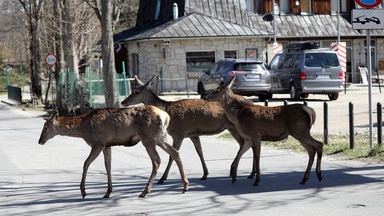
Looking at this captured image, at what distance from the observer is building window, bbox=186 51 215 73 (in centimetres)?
3778

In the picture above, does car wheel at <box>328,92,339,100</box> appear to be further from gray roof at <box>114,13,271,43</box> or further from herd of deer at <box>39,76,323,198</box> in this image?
herd of deer at <box>39,76,323,198</box>

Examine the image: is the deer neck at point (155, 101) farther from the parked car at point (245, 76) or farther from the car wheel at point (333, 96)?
the car wheel at point (333, 96)

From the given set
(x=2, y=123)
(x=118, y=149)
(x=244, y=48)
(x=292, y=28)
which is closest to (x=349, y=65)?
(x=292, y=28)

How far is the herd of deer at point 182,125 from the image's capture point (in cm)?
924

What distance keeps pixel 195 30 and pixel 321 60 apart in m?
11.8

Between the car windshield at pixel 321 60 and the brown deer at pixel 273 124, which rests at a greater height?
the car windshield at pixel 321 60

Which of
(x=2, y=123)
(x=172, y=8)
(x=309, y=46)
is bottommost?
(x=2, y=123)

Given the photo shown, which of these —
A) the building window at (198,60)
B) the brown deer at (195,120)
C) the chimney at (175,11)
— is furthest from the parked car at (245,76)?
the brown deer at (195,120)

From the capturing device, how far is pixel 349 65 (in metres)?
43.7

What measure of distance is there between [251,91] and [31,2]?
19945 mm

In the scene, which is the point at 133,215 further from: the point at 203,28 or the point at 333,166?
the point at 203,28

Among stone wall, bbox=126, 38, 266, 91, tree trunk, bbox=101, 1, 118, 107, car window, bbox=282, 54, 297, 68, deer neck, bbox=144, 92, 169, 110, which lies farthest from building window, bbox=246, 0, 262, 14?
deer neck, bbox=144, 92, 169, 110

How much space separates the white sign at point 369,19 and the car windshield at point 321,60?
44.8 ft

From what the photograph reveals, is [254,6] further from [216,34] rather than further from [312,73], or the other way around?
[312,73]
